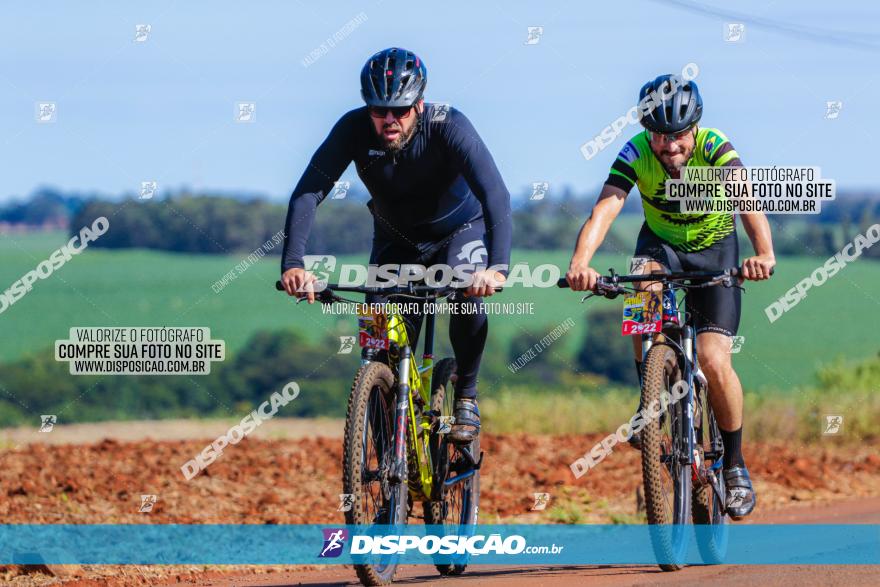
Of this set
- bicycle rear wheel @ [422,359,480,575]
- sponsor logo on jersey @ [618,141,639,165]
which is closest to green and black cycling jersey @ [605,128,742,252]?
sponsor logo on jersey @ [618,141,639,165]

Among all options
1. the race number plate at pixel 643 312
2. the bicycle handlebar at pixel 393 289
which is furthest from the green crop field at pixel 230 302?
the bicycle handlebar at pixel 393 289

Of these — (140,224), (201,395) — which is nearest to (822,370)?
(201,395)

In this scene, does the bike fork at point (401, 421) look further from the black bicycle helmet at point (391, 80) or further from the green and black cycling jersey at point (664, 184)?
the green and black cycling jersey at point (664, 184)

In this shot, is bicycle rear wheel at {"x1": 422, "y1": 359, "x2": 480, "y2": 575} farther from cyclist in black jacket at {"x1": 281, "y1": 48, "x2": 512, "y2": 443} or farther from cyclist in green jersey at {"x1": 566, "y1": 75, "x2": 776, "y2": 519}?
cyclist in green jersey at {"x1": 566, "y1": 75, "x2": 776, "y2": 519}

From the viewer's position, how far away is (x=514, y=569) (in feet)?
28.7

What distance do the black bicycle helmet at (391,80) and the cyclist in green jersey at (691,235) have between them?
1311mm

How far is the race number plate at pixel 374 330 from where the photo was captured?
7.54 meters

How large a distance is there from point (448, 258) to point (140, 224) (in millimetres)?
38960

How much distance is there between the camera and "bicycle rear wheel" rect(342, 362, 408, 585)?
7.13 metres

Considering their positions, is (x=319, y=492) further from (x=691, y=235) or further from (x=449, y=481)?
(x=691, y=235)

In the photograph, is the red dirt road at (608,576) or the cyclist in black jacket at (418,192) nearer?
the red dirt road at (608,576)

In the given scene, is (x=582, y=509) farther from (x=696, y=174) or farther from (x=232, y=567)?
(x=696, y=174)

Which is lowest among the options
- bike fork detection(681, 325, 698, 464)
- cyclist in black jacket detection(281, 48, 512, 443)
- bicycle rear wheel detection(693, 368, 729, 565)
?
bicycle rear wheel detection(693, 368, 729, 565)

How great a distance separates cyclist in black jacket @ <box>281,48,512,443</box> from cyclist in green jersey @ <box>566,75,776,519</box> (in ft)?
2.00
